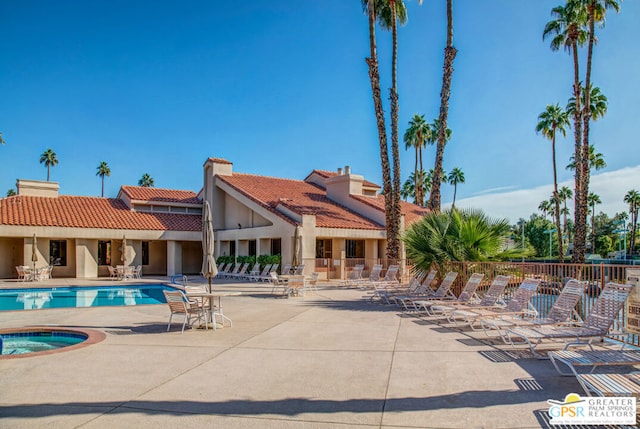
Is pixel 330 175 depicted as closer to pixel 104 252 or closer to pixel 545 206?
pixel 104 252

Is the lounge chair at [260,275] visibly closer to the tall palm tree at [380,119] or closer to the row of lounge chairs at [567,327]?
the tall palm tree at [380,119]

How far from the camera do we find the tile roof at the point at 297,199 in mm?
26491

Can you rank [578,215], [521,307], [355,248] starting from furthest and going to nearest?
1. [355,248]
2. [578,215]
3. [521,307]

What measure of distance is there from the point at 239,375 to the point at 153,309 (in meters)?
8.26

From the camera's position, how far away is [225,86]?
24.9 meters

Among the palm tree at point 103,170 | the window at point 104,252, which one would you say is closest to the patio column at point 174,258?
the window at point 104,252

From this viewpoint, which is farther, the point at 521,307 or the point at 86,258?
the point at 86,258

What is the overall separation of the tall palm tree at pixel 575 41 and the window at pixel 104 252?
91.2 feet

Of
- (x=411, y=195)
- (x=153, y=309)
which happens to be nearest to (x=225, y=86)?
(x=153, y=309)

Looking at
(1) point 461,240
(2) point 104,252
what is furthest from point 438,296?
(2) point 104,252

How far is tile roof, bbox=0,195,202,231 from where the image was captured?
86.4 feet

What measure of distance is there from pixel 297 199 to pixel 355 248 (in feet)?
16.6

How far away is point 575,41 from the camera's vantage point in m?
27.1

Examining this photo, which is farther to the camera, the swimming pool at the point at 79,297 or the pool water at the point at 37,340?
the swimming pool at the point at 79,297
